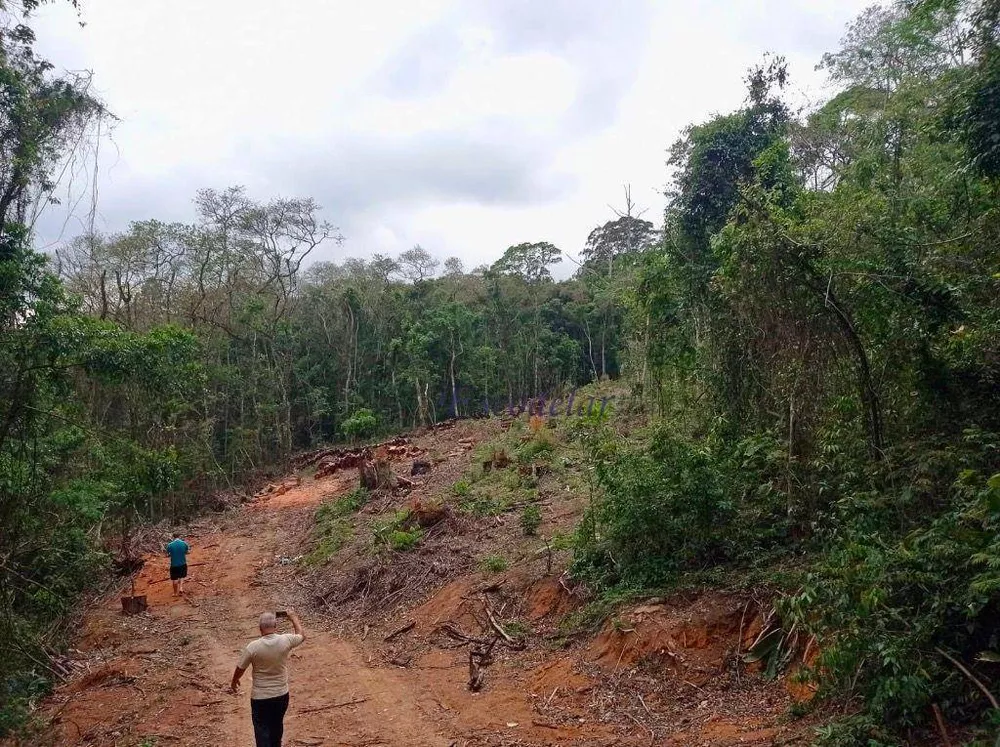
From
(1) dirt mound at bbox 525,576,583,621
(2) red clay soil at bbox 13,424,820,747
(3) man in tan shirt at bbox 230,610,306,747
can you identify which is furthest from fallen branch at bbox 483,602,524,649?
(3) man in tan shirt at bbox 230,610,306,747

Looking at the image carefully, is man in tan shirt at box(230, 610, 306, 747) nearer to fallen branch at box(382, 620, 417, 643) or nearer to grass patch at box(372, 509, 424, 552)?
fallen branch at box(382, 620, 417, 643)

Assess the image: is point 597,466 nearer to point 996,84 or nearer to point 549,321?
point 996,84

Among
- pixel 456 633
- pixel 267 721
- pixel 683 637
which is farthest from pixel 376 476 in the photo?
pixel 267 721

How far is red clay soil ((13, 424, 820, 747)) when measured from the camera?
20.4ft

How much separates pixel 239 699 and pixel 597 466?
5036 millimetres

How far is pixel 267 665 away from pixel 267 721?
1.46 feet

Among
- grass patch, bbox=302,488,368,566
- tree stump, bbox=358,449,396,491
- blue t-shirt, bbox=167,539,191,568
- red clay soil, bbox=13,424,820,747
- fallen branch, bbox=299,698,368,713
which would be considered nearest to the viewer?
red clay soil, bbox=13,424,820,747

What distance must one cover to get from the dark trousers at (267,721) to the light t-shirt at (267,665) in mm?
49

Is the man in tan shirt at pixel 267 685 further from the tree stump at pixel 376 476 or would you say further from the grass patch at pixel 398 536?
the tree stump at pixel 376 476

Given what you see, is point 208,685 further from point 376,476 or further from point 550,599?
point 376,476

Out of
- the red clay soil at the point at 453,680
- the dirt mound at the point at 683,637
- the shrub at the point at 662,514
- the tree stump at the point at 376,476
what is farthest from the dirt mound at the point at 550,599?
the tree stump at the point at 376,476

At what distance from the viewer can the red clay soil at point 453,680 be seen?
245 inches

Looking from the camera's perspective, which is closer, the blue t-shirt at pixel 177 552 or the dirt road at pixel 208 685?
the dirt road at pixel 208 685

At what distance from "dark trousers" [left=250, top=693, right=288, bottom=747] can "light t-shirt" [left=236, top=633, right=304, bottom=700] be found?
0.05 meters
